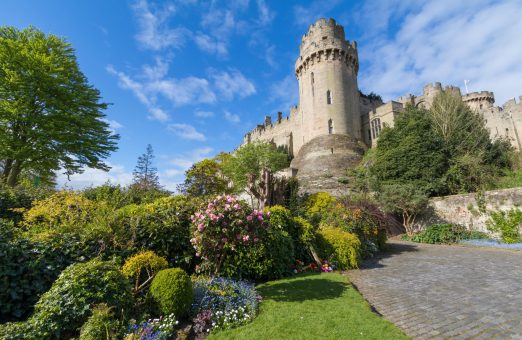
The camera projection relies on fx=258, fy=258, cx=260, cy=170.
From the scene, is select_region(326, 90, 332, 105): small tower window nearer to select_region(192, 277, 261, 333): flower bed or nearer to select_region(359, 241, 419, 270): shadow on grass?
select_region(359, 241, 419, 270): shadow on grass

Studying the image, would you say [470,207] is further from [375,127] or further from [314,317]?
[375,127]

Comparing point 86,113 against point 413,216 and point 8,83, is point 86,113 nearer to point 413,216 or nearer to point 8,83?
point 8,83

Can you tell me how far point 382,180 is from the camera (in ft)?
69.5

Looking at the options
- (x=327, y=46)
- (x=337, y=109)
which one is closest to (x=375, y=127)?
(x=337, y=109)

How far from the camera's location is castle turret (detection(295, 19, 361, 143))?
99.7 feet

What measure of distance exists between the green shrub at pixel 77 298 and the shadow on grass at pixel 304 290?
9.84 ft

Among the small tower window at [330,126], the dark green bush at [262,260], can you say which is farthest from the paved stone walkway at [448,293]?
the small tower window at [330,126]

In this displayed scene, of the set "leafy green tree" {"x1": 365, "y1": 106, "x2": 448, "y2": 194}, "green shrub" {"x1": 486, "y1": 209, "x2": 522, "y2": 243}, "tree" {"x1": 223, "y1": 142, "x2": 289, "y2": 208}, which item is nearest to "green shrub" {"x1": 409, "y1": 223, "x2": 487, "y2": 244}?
"green shrub" {"x1": 486, "y1": 209, "x2": 522, "y2": 243}

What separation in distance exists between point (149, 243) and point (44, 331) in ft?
9.51

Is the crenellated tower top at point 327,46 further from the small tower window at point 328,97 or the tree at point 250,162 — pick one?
the tree at point 250,162

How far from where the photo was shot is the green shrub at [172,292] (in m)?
4.59

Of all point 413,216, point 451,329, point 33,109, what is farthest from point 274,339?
point 33,109

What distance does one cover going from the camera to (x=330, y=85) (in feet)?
100

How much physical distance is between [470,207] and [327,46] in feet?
77.1
